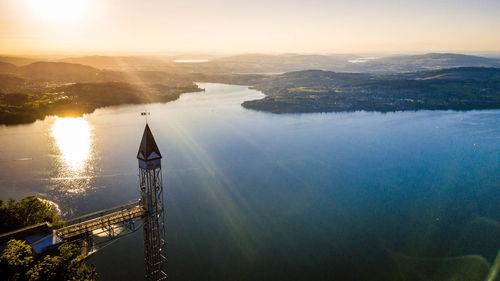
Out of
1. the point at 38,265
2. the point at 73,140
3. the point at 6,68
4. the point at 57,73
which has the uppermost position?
the point at 6,68

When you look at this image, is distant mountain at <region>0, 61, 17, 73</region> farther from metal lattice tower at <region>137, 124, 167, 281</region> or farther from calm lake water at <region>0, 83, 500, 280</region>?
metal lattice tower at <region>137, 124, 167, 281</region>

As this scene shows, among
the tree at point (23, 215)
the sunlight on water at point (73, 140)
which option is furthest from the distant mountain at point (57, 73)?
the tree at point (23, 215)

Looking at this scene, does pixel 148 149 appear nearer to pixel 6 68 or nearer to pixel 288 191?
pixel 288 191

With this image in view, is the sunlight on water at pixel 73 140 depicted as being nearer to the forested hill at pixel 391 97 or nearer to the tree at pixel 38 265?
the tree at pixel 38 265

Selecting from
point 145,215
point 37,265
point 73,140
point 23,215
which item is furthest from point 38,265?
point 73,140

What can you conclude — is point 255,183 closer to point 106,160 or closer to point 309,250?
point 309,250

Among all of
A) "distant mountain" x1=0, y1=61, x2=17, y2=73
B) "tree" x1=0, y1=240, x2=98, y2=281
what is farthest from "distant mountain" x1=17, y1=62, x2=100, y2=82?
"tree" x1=0, y1=240, x2=98, y2=281
